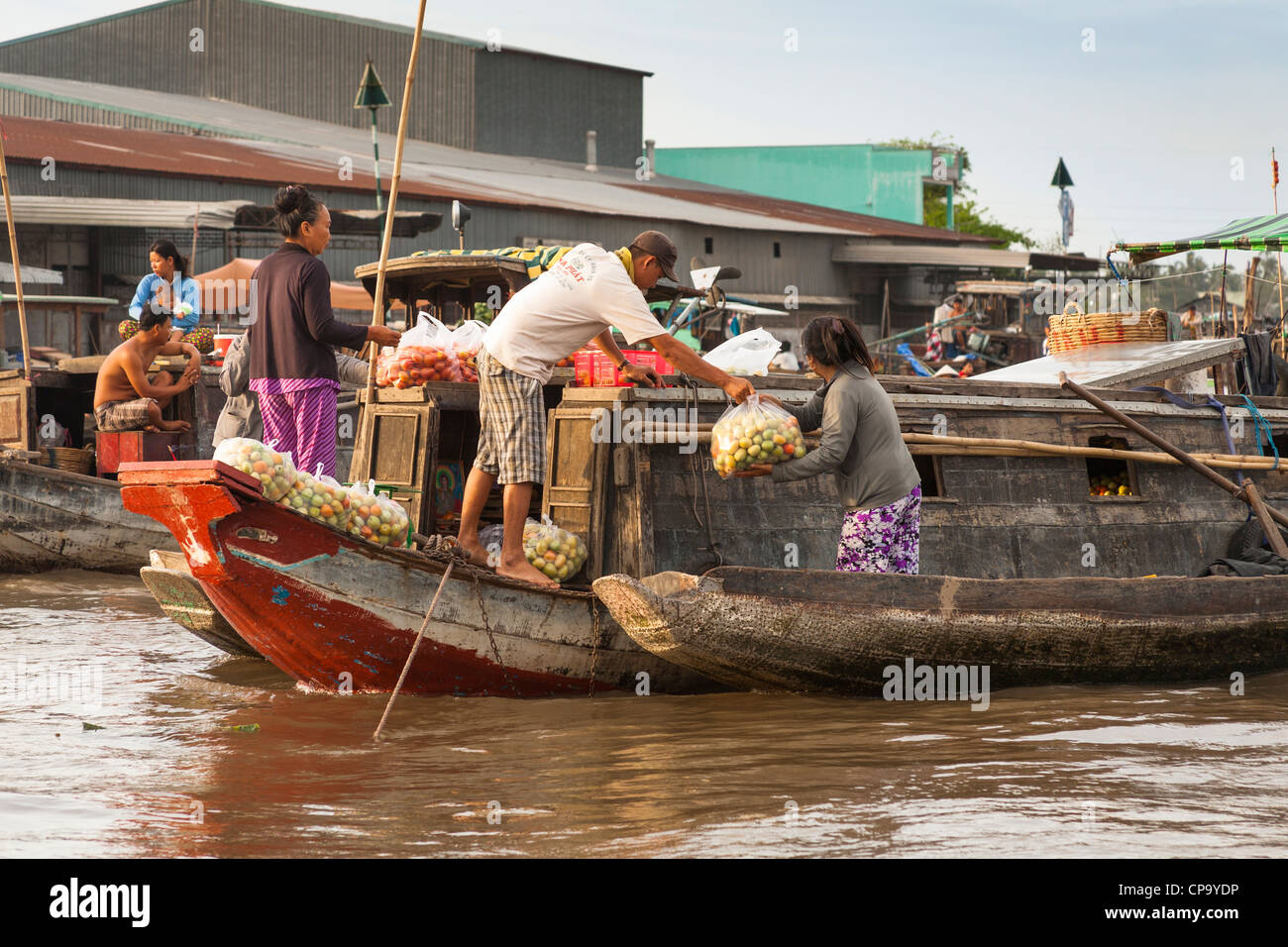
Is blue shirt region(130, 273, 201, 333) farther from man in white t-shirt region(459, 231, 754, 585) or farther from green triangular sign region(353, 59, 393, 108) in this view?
green triangular sign region(353, 59, 393, 108)

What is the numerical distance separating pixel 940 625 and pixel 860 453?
825 mm

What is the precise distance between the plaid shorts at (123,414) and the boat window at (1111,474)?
20.4ft

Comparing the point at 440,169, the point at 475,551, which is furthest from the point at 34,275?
the point at 475,551

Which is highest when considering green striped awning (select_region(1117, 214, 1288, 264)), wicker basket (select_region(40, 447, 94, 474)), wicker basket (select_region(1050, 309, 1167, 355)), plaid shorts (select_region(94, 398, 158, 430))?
green striped awning (select_region(1117, 214, 1288, 264))

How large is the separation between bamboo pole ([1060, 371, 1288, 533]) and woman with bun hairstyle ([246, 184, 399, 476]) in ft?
11.1

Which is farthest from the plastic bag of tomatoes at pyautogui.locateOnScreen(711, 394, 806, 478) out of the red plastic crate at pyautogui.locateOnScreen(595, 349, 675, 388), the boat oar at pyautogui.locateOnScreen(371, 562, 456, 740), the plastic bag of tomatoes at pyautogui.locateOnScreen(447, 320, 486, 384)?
the plastic bag of tomatoes at pyautogui.locateOnScreen(447, 320, 486, 384)

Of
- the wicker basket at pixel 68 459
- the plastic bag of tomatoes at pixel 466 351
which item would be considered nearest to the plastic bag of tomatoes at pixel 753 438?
the plastic bag of tomatoes at pixel 466 351

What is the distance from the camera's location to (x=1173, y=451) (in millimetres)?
7422

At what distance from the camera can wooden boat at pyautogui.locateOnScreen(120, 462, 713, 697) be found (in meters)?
5.59

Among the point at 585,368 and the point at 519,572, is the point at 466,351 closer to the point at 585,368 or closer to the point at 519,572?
the point at 585,368

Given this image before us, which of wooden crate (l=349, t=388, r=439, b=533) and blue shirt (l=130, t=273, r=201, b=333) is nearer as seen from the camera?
wooden crate (l=349, t=388, r=439, b=533)
